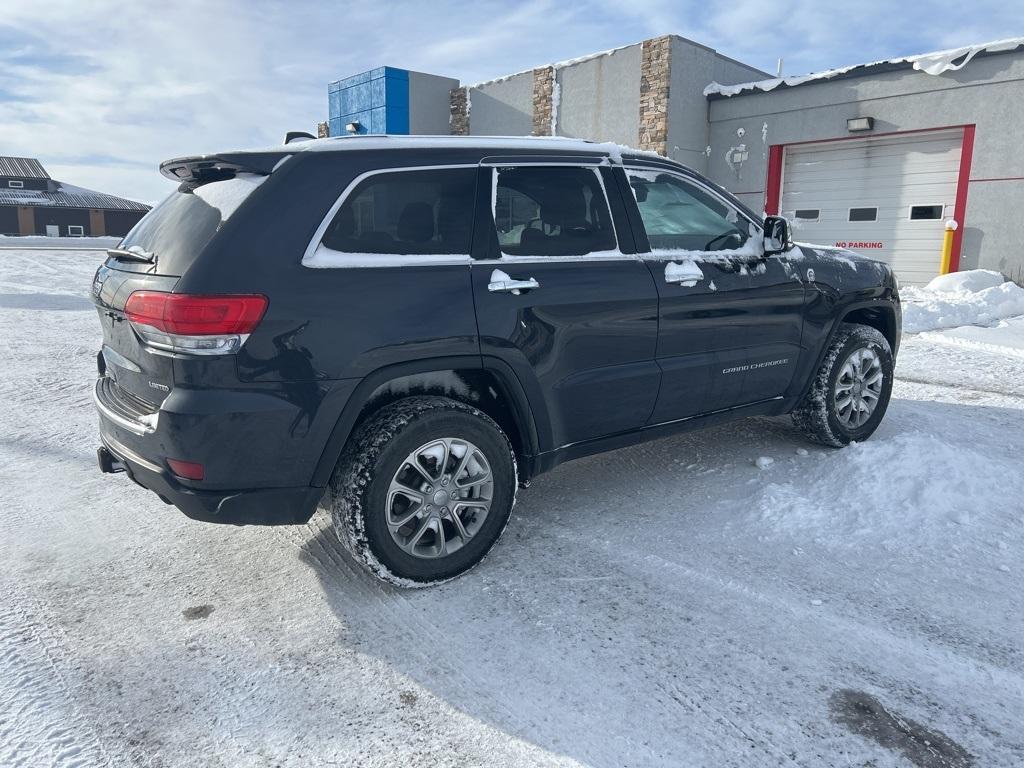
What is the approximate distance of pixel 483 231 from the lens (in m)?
3.26

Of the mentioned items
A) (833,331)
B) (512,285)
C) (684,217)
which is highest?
(684,217)

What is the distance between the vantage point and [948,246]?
12758 mm

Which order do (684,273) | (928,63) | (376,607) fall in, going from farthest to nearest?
1. (928,63)
2. (684,273)
3. (376,607)

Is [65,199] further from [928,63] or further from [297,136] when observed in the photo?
[297,136]

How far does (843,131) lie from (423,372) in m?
13.6

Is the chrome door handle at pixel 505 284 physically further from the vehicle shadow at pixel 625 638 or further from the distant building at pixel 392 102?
the distant building at pixel 392 102

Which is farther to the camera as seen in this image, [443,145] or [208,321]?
[443,145]

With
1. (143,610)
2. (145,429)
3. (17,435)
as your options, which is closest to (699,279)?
(145,429)

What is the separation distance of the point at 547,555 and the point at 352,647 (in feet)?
3.47

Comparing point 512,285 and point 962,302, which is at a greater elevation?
point 512,285

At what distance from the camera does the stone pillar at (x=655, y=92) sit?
14.8 metres

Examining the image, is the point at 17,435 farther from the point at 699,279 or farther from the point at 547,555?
the point at 699,279

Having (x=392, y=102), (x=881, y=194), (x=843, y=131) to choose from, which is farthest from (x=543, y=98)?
(x=881, y=194)

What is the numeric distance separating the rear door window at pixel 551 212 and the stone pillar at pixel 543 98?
14.5 metres
